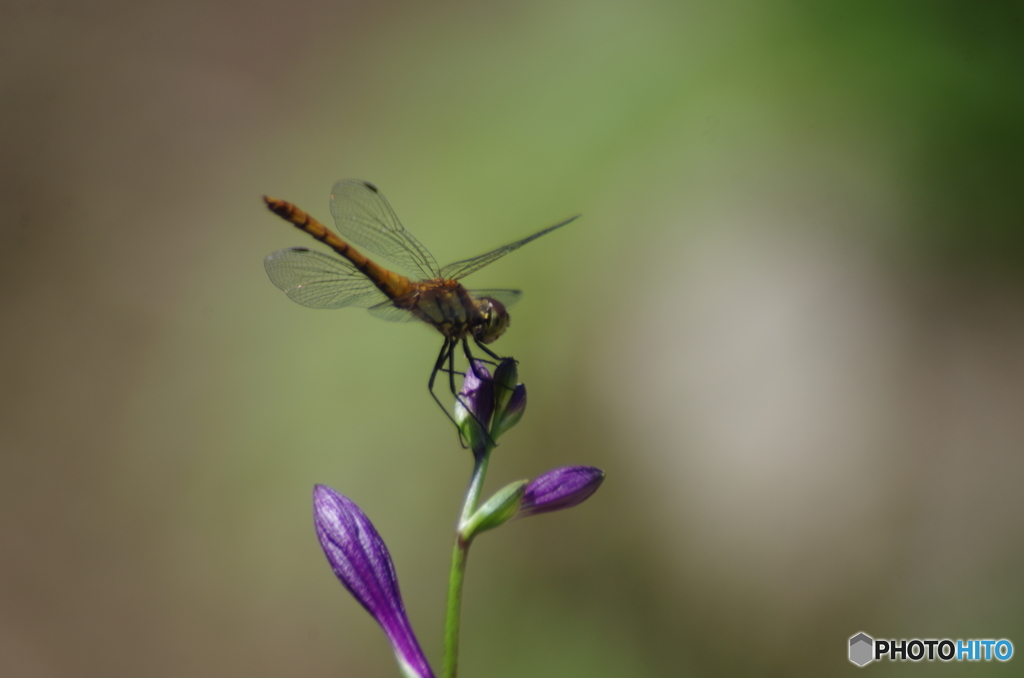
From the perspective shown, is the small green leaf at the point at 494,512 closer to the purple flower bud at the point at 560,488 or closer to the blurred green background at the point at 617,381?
the purple flower bud at the point at 560,488

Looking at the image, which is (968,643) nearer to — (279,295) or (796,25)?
(796,25)

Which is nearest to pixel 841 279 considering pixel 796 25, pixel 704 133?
pixel 704 133

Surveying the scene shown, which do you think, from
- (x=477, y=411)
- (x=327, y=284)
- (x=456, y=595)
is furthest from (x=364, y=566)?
(x=327, y=284)

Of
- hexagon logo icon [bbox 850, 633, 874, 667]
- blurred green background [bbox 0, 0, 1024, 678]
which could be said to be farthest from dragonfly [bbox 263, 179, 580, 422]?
hexagon logo icon [bbox 850, 633, 874, 667]

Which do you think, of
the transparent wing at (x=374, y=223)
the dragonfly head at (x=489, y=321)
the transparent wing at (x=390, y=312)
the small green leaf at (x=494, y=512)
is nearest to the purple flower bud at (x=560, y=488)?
the small green leaf at (x=494, y=512)

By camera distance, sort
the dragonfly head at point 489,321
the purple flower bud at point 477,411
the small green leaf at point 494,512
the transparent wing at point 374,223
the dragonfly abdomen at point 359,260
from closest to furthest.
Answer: the small green leaf at point 494,512, the purple flower bud at point 477,411, the dragonfly head at point 489,321, the dragonfly abdomen at point 359,260, the transparent wing at point 374,223
